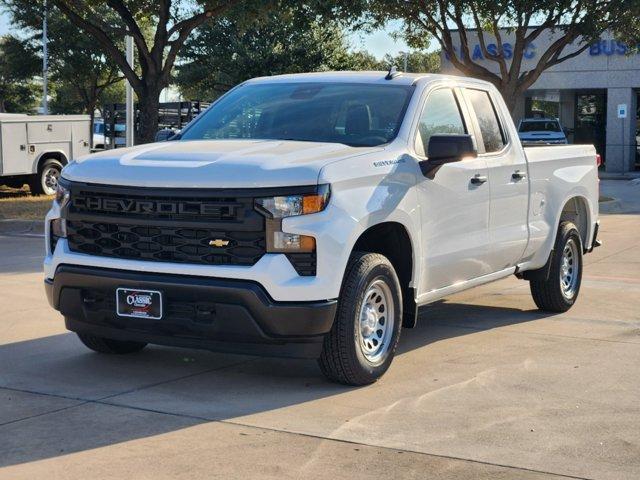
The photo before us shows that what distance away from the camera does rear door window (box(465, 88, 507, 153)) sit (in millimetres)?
7953

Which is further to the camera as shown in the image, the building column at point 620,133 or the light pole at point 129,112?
the building column at point 620,133

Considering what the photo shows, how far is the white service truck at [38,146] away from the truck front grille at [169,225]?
14.9 metres

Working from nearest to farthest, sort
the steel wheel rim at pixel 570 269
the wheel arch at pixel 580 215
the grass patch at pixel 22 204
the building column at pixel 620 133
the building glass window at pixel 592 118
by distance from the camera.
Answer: the steel wheel rim at pixel 570 269 → the wheel arch at pixel 580 215 → the grass patch at pixel 22 204 → the building column at pixel 620 133 → the building glass window at pixel 592 118

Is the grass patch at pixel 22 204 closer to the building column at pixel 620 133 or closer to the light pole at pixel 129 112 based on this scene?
the light pole at pixel 129 112

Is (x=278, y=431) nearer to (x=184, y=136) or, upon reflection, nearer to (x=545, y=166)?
(x=184, y=136)

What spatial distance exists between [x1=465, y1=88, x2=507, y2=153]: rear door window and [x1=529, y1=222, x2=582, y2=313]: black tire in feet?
4.09

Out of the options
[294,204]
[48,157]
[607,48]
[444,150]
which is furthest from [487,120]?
[607,48]

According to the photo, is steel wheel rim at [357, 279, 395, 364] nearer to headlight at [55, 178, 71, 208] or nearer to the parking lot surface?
the parking lot surface

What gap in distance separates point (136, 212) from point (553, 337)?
357 cm

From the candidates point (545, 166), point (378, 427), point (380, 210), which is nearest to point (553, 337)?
point (545, 166)

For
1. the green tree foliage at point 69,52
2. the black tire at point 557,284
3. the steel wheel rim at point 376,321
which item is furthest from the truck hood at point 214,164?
the green tree foliage at point 69,52

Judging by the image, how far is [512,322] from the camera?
28.5 ft

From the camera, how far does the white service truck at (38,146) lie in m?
20.8

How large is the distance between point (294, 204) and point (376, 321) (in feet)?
3.52
